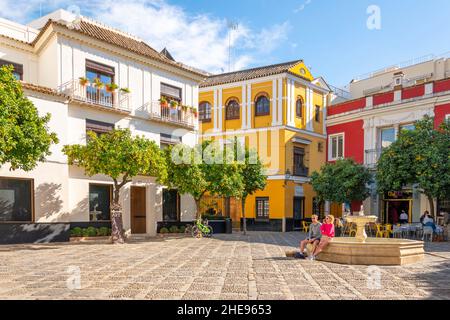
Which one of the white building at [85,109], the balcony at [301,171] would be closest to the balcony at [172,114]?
the white building at [85,109]

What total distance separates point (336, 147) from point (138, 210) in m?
15.9

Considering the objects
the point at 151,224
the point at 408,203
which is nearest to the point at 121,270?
the point at 151,224

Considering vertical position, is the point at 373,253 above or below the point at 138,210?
below

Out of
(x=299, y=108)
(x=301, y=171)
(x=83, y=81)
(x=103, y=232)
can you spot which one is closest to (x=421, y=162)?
(x=301, y=171)

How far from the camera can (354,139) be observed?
89.9ft

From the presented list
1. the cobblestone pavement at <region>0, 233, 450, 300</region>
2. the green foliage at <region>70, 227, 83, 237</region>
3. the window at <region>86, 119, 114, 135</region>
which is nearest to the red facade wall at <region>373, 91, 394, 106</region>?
the cobblestone pavement at <region>0, 233, 450, 300</region>

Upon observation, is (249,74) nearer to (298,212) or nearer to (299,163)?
(299,163)

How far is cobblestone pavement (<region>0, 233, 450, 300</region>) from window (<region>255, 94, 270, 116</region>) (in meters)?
16.6

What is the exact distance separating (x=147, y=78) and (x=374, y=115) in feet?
48.1

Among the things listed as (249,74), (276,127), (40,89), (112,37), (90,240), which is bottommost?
(90,240)

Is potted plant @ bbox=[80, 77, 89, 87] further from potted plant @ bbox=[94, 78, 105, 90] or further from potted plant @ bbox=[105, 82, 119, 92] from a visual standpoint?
potted plant @ bbox=[105, 82, 119, 92]

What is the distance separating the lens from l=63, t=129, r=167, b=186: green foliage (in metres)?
15.0

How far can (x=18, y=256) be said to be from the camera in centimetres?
1183
